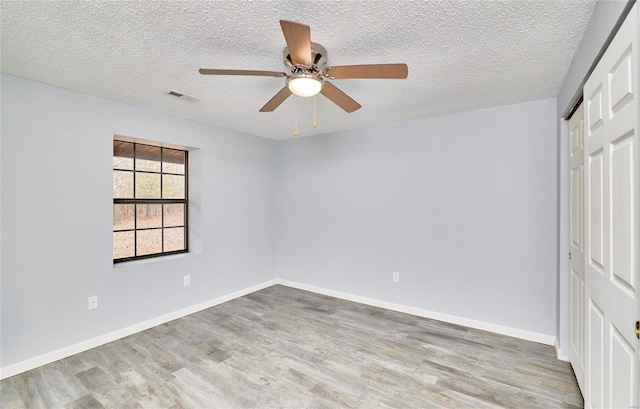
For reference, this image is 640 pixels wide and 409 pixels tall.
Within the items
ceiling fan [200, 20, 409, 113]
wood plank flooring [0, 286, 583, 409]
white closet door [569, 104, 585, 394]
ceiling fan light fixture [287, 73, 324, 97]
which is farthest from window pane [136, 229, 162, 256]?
white closet door [569, 104, 585, 394]

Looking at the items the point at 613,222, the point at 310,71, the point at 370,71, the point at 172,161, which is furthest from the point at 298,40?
the point at 172,161

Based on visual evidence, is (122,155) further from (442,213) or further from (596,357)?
(596,357)

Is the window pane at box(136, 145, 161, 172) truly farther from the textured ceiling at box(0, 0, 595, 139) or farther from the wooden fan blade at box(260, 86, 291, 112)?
the wooden fan blade at box(260, 86, 291, 112)

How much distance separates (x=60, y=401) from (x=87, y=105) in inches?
95.7

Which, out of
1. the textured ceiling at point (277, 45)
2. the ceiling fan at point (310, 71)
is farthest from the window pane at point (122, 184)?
the ceiling fan at point (310, 71)

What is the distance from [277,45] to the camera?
1.87m

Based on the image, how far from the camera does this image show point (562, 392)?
2.05 meters

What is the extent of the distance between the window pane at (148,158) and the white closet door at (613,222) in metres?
3.92

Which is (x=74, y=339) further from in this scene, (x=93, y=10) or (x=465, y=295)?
(x=465, y=295)

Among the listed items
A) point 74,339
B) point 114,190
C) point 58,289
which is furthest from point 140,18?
point 74,339

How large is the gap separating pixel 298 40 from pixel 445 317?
3214 millimetres

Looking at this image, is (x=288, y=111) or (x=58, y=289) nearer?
(x=58, y=289)

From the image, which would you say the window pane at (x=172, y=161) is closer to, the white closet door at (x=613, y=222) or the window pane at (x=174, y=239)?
the window pane at (x=174, y=239)

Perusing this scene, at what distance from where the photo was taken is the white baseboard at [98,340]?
231cm
